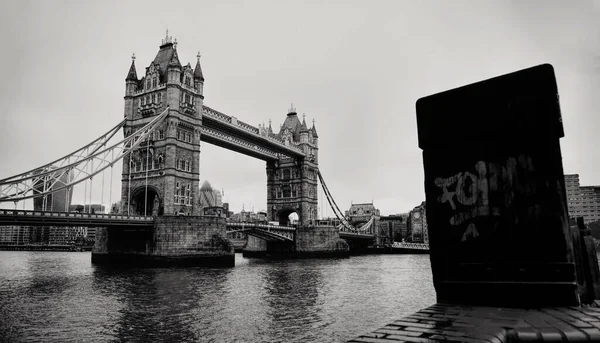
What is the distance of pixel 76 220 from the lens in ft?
99.7

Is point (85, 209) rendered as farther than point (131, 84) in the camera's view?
Yes

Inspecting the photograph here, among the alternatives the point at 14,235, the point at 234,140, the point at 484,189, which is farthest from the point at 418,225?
the point at 14,235

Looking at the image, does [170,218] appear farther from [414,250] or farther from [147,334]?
[414,250]

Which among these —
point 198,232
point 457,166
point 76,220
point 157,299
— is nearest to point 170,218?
point 198,232

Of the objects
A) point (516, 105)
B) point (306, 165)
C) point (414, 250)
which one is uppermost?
point (306, 165)

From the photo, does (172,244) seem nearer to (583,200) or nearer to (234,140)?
(234,140)

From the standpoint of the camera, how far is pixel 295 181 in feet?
230

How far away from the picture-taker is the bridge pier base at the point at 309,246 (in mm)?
60062

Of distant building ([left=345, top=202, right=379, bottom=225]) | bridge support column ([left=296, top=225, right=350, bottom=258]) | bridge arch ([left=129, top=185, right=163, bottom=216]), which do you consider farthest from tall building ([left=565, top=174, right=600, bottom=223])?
bridge arch ([left=129, top=185, right=163, bottom=216])

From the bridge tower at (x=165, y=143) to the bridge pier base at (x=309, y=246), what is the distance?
20.0m

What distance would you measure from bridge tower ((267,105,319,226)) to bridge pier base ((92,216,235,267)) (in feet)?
98.8

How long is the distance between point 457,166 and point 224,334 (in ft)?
31.5

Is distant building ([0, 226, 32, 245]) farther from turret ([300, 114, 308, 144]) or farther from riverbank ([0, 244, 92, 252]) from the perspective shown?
turret ([300, 114, 308, 144])

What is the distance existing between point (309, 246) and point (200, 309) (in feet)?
149
